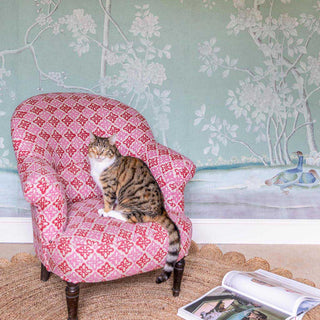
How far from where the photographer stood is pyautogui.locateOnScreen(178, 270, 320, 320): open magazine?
5.98ft

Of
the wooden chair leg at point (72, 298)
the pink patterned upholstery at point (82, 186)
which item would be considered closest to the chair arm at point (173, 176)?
the pink patterned upholstery at point (82, 186)

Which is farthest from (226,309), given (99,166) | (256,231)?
(256,231)

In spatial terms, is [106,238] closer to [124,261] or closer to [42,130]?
[124,261]

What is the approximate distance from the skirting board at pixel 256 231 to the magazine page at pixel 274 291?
0.82 m

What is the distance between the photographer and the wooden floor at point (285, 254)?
101 inches

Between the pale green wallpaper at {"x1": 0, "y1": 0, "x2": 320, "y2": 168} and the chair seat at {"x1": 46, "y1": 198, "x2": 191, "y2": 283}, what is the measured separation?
44.7 inches

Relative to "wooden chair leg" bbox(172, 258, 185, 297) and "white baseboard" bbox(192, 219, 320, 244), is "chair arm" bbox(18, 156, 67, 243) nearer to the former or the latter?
"wooden chair leg" bbox(172, 258, 185, 297)

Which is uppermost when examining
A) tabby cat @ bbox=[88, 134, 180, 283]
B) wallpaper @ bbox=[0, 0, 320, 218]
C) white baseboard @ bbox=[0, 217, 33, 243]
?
wallpaper @ bbox=[0, 0, 320, 218]

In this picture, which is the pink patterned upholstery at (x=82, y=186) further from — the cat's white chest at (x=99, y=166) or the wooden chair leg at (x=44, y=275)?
the wooden chair leg at (x=44, y=275)

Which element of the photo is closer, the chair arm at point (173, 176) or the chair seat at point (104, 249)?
the chair seat at point (104, 249)

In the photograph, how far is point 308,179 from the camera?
9.82ft

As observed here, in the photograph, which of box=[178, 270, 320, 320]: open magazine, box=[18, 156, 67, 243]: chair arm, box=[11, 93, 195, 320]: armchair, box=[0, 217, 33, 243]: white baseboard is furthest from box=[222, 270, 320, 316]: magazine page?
box=[0, 217, 33, 243]: white baseboard

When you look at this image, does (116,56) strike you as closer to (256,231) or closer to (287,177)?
(287,177)

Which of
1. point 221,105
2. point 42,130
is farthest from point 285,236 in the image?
point 42,130
